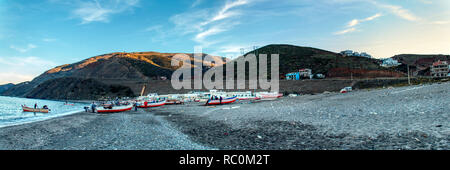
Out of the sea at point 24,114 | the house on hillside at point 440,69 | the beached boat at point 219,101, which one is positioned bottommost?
the sea at point 24,114

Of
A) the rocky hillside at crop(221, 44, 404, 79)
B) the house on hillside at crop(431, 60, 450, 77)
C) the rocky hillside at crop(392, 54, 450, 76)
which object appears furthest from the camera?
the rocky hillside at crop(392, 54, 450, 76)

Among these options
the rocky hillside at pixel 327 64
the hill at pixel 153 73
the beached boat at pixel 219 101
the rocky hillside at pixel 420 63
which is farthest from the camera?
the rocky hillside at pixel 420 63

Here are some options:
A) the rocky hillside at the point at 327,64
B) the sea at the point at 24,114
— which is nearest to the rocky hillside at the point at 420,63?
the rocky hillside at the point at 327,64

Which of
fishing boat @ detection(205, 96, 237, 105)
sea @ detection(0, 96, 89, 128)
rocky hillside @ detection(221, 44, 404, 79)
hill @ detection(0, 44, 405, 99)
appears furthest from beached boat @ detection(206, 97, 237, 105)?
rocky hillside @ detection(221, 44, 404, 79)

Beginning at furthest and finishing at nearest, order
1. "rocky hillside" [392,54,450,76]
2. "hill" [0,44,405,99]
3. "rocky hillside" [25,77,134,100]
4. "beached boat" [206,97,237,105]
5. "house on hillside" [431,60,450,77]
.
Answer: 1. "rocky hillside" [25,77,134,100]
2. "rocky hillside" [392,54,450,76]
3. "hill" [0,44,405,99]
4. "house on hillside" [431,60,450,77]
5. "beached boat" [206,97,237,105]

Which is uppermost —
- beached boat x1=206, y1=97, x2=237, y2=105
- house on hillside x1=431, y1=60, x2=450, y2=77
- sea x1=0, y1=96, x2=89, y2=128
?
house on hillside x1=431, y1=60, x2=450, y2=77

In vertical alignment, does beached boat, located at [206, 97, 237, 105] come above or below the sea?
above

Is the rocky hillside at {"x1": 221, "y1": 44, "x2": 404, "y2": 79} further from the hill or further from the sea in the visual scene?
the sea

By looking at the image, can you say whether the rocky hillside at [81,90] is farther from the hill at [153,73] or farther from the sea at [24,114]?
the sea at [24,114]

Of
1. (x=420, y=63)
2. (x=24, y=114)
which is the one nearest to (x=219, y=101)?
(x=24, y=114)

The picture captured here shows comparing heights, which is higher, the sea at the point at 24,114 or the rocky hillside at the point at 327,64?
the rocky hillside at the point at 327,64
